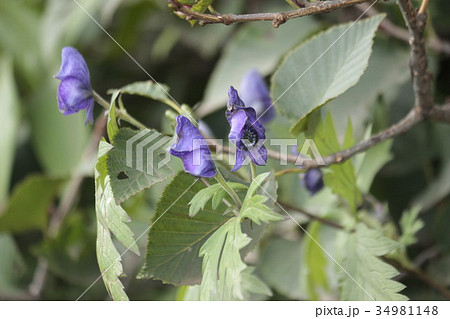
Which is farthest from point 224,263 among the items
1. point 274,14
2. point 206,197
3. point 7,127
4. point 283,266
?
point 7,127

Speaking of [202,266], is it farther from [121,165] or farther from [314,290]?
[314,290]

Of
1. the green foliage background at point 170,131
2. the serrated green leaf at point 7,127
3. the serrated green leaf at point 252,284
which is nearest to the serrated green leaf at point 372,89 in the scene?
the green foliage background at point 170,131

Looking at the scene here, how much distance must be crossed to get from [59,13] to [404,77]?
2.38 feet

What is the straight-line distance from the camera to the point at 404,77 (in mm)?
849

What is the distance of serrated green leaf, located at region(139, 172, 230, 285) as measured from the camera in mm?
466

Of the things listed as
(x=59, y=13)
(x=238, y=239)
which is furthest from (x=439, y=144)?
(x=59, y=13)

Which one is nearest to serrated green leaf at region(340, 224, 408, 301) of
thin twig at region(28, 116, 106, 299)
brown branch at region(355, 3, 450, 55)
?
brown branch at region(355, 3, 450, 55)

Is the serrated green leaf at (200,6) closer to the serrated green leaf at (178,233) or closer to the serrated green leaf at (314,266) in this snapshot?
the serrated green leaf at (178,233)

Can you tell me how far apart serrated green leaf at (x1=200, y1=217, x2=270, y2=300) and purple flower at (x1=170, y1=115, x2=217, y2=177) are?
5 cm

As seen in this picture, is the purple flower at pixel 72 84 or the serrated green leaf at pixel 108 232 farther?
the purple flower at pixel 72 84

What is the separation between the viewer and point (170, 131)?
0.75 m

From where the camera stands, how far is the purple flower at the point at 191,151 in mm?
416

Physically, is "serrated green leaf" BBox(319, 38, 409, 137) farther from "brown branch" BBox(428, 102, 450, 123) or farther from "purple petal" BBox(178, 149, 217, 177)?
"purple petal" BBox(178, 149, 217, 177)

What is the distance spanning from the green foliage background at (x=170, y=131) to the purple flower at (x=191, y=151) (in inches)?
2.1
